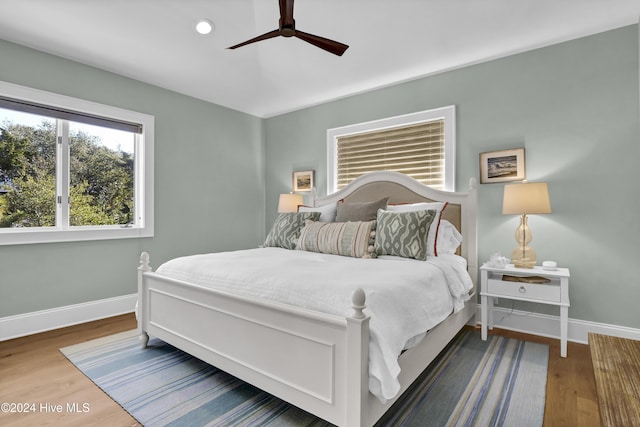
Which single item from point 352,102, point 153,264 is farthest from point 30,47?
point 352,102

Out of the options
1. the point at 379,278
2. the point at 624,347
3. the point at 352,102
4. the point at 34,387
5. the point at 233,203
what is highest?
the point at 352,102

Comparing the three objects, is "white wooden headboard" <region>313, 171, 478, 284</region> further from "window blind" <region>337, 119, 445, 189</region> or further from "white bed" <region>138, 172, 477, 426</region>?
"white bed" <region>138, 172, 477, 426</region>

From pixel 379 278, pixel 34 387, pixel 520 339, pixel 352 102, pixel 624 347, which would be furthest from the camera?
pixel 352 102

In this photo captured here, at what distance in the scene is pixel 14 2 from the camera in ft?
7.64

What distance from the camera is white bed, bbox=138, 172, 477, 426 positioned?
140cm

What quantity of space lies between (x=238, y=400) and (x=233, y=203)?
10.1 feet

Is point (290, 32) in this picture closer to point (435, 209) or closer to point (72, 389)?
point (435, 209)

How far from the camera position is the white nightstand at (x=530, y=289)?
246 centimetres

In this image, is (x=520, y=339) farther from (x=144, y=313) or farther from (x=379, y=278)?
(x=144, y=313)

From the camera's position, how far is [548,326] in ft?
9.40

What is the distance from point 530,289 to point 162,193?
377 centimetres

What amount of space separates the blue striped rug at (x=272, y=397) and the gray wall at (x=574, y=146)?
30.3 inches

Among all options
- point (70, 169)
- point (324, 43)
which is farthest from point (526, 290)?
point (70, 169)

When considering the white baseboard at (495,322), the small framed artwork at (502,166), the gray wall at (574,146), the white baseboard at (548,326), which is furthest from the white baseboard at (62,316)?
the small framed artwork at (502,166)
